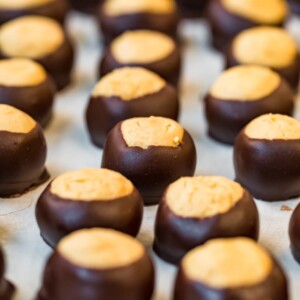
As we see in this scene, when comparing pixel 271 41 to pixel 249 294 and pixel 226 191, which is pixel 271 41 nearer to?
pixel 226 191

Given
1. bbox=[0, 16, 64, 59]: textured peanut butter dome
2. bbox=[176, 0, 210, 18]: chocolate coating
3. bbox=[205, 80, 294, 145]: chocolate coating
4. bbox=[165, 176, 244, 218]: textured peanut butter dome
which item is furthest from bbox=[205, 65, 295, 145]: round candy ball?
bbox=[176, 0, 210, 18]: chocolate coating

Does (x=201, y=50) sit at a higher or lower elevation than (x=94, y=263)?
lower

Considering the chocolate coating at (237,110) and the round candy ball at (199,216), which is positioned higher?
the round candy ball at (199,216)

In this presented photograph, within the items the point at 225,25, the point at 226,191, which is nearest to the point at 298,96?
the point at 225,25

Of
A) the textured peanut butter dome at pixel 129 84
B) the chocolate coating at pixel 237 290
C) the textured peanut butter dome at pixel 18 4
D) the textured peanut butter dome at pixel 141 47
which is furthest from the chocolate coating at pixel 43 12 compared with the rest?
the chocolate coating at pixel 237 290

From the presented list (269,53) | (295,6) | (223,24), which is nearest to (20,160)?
(269,53)

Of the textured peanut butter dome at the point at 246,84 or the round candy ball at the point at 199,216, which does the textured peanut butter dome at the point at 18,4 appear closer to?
the textured peanut butter dome at the point at 246,84
